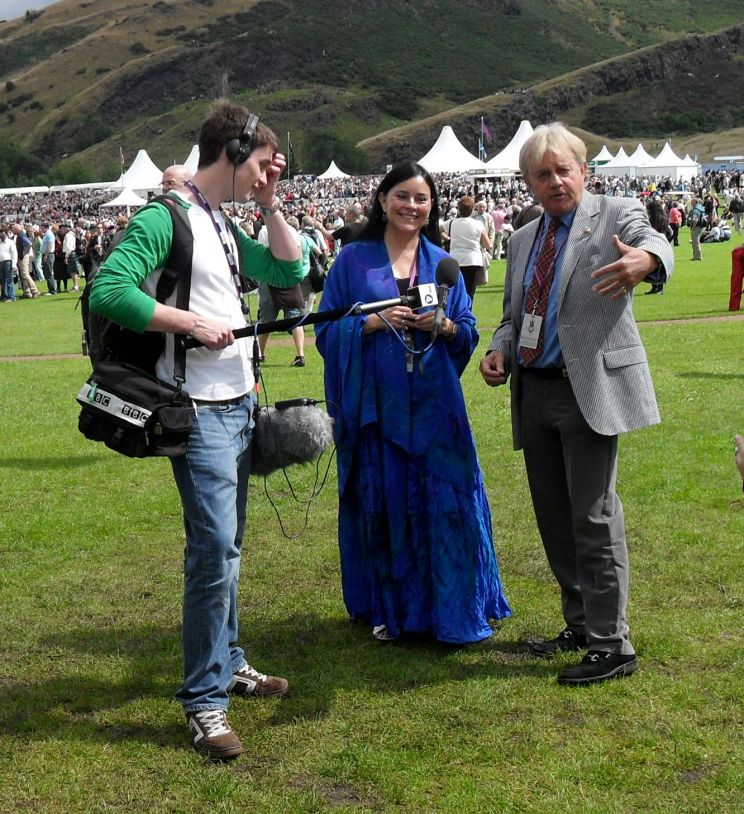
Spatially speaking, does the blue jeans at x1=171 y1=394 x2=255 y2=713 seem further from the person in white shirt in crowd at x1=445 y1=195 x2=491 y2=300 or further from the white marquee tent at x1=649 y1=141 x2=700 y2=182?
the white marquee tent at x1=649 y1=141 x2=700 y2=182

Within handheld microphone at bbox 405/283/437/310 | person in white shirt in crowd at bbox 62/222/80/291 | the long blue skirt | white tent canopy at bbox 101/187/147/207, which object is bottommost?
the long blue skirt

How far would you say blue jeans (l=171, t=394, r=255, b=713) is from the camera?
375 centimetres

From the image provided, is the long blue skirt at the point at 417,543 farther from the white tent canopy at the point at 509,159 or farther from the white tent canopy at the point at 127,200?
the white tent canopy at the point at 127,200

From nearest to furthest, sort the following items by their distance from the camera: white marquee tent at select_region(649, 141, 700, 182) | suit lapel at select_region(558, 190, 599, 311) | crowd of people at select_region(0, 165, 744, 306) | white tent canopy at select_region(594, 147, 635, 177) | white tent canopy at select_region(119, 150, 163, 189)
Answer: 1. suit lapel at select_region(558, 190, 599, 311)
2. crowd of people at select_region(0, 165, 744, 306)
3. white tent canopy at select_region(119, 150, 163, 189)
4. white tent canopy at select_region(594, 147, 635, 177)
5. white marquee tent at select_region(649, 141, 700, 182)

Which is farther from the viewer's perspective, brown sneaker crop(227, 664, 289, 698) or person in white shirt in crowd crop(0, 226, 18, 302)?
person in white shirt in crowd crop(0, 226, 18, 302)

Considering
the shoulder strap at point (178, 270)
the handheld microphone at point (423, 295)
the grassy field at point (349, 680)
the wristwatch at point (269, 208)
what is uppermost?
the wristwatch at point (269, 208)


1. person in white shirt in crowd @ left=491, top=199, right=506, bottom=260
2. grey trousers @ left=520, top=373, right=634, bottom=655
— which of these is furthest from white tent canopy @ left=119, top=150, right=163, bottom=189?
grey trousers @ left=520, top=373, right=634, bottom=655

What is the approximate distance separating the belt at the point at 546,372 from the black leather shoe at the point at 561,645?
117 cm

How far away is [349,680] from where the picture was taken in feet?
14.8

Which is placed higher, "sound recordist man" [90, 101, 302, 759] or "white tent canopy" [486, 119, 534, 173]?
"white tent canopy" [486, 119, 534, 173]

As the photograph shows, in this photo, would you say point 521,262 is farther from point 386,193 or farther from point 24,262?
point 24,262

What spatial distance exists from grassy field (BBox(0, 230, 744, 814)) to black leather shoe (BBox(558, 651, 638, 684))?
2.0 inches

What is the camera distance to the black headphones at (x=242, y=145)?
366 cm

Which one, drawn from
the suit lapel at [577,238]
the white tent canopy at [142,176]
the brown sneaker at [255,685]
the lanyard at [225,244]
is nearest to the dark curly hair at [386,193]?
the suit lapel at [577,238]
